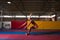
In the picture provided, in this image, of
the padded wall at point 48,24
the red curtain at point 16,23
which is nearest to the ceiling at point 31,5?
the red curtain at point 16,23

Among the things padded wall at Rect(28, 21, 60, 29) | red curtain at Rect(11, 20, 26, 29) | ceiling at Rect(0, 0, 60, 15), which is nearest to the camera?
padded wall at Rect(28, 21, 60, 29)

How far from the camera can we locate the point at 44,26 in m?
14.7

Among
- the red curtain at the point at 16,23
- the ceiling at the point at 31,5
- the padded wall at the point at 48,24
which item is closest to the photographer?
the padded wall at the point at 48,24

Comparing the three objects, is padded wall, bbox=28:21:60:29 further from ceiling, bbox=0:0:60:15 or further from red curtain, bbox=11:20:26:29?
ceiling, bbox=0:0:60:15

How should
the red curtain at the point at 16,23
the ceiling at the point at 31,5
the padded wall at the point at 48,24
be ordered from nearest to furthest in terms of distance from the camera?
the padded wall at the point at 48,24 < the red curtain at the point at 16,23 < the ceiling at the point at 31,5

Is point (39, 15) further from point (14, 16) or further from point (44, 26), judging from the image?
point (44, 26)

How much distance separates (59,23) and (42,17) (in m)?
13.4

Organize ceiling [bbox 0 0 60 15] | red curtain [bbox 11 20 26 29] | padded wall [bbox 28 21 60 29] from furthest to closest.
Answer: ceiling [bbox 0 0 60 15] → red curtain [bbox 11 20 26 29] → padded wall [bbox 28 21 60 29]

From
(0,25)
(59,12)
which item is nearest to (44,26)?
(0,25)

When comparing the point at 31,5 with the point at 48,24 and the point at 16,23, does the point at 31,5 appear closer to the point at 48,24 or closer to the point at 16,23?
the point at 16,23

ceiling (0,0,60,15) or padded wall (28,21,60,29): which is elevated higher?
ceiling (0,0,60,15)

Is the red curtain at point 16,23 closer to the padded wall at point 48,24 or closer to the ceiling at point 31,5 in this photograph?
the padded wall at point 48,24

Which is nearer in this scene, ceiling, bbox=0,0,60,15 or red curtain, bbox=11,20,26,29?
red curtain, bbox=11,20,26,29

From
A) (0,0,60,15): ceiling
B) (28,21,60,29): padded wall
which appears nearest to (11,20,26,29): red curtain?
(28,21,60,29): padded wall
